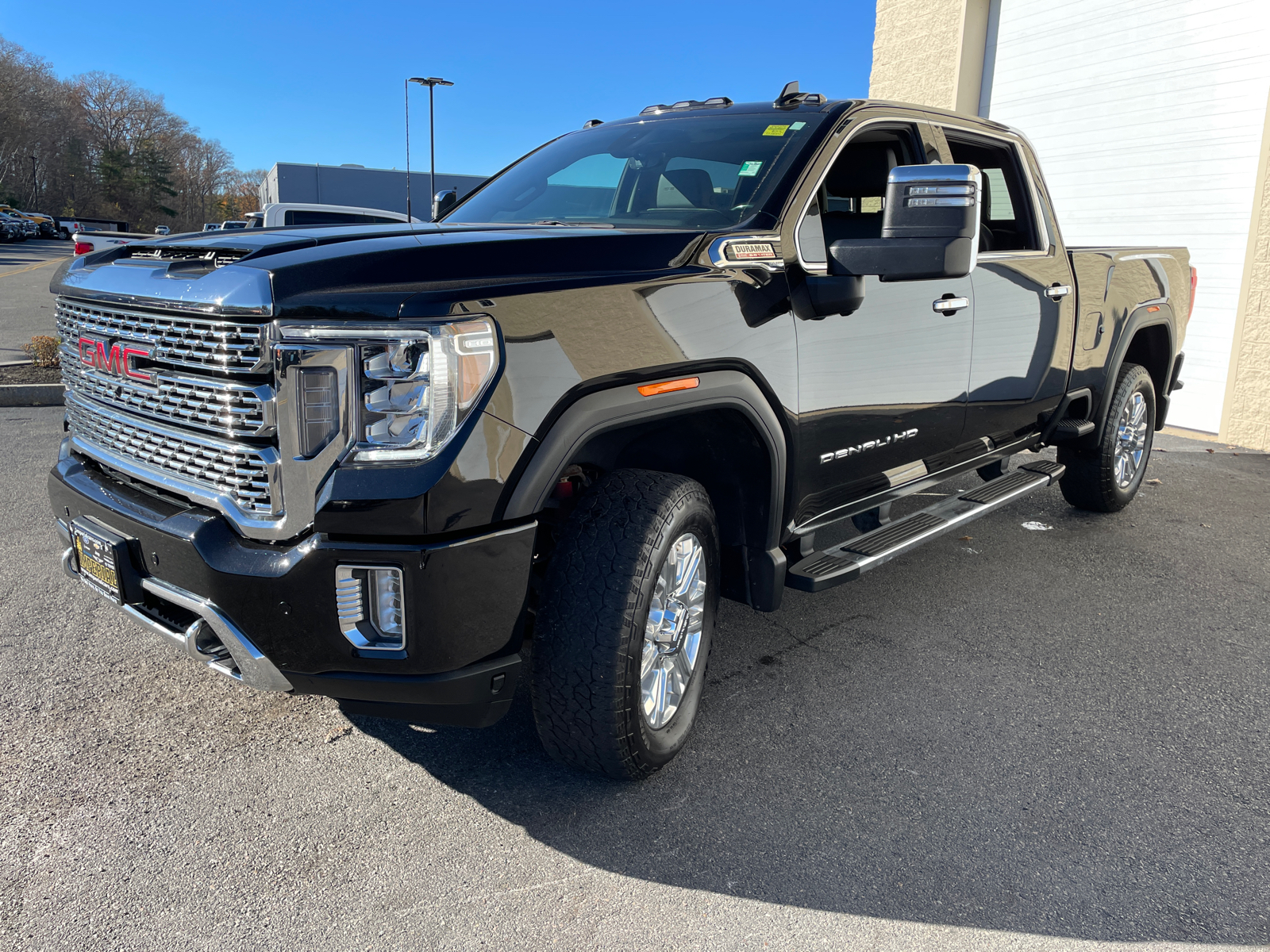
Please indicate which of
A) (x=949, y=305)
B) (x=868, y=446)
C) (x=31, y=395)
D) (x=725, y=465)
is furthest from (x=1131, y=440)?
(x=31, y=395)

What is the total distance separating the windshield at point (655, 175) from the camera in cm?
321

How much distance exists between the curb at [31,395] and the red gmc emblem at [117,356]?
248 inches

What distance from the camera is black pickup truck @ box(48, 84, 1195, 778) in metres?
2.12

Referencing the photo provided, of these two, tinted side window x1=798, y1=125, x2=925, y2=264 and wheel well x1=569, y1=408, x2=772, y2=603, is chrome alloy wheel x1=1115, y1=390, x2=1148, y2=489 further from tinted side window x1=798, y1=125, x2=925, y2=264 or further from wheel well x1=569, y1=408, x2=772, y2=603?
wheel well x1=569, y1=408, x2=772, y2=603

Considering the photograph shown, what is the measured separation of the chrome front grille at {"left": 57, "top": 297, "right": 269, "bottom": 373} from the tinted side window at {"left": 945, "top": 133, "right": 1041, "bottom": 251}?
342 centimetres

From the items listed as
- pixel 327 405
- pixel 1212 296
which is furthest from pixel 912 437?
pixel 1212 296

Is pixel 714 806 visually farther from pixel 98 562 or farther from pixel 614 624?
pixel 98 562

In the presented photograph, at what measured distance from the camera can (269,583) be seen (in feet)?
7.11

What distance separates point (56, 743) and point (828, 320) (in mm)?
2667

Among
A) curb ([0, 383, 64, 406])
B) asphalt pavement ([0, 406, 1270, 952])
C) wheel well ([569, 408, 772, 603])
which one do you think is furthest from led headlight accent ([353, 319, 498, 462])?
curb ([0, 383, 64, 406])

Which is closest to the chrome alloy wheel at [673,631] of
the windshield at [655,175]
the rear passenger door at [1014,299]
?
the windshield at [655,175]

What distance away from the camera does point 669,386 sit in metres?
2.54

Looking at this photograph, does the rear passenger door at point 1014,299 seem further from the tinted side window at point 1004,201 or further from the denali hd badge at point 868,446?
→ the denali hd badge at point 868,446

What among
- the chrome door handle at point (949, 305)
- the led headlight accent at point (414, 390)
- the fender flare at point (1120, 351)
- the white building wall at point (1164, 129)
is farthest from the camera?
the white building wall at point (1164, 129)
